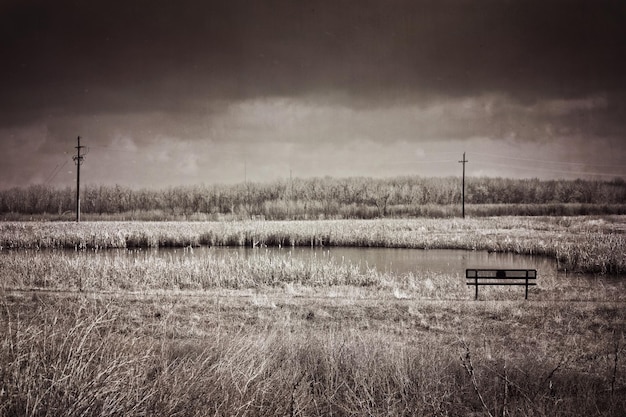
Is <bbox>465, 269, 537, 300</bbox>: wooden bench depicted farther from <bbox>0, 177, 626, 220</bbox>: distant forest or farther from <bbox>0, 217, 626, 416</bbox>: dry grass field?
<bbox>0, 177, 626, 220</bbox>: distant forest

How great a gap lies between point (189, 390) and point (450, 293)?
11.6 m

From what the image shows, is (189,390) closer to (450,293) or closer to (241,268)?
(450,293)

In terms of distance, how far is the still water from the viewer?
2188cm

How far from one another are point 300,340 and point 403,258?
678 inches

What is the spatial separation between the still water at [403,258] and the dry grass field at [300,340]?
190 cm

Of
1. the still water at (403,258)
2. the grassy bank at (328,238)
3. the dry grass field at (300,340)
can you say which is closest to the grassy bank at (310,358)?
the dry grass field at (300,340)

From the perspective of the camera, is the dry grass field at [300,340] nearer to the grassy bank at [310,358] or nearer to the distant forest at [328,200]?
the grassy bank at [310,358]

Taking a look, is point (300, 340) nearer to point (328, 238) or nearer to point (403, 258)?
point (403, 258)

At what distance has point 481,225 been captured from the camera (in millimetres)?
40531

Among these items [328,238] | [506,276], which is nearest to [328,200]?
[328,238]

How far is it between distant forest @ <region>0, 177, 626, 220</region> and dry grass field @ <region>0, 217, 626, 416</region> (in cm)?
1718

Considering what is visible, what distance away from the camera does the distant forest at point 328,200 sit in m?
41.5

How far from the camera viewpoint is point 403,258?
25047 millimetres

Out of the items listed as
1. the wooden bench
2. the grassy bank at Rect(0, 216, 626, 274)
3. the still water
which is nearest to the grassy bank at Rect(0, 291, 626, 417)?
the wooden bench
